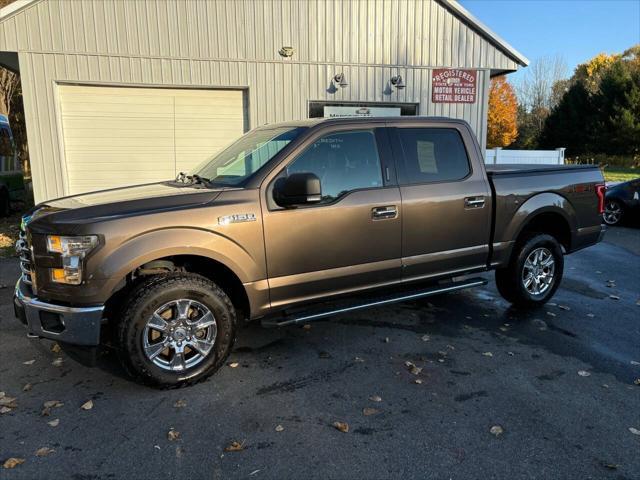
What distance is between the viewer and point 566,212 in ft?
18.0

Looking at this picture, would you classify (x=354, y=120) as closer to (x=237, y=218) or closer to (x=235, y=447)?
(x=237, y=218)

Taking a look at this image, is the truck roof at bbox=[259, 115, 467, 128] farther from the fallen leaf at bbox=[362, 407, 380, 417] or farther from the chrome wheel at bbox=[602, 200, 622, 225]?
the chrome wheel at bbox=[602, 200, 622, 225]

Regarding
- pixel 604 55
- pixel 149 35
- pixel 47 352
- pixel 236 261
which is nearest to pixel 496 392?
pixel 236 261

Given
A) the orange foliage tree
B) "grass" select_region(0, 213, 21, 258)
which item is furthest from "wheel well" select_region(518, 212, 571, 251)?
the orange foliage tree

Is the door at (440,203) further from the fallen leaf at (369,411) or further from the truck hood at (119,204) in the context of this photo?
the truck hood at (119,204)

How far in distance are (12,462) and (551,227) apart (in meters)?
5.39

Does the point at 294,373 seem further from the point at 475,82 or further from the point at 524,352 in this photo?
the point at 475,82

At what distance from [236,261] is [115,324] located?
36.8 inches

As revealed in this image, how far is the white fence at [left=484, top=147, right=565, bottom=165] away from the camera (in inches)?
630

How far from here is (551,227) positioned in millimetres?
5703

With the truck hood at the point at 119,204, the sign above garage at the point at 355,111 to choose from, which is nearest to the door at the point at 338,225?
the truck hood at the point at 119,204

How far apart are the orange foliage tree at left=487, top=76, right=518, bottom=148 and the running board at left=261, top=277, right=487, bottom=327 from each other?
44.7 m

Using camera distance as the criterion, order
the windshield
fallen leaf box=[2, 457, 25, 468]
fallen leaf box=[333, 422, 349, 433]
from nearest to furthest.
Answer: fallen leaf box=[2, 457, 25, 468], fallen leaf box=[333, 422, 349, 433], the windshield

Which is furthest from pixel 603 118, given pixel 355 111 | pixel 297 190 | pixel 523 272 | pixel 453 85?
pixel 297 190
